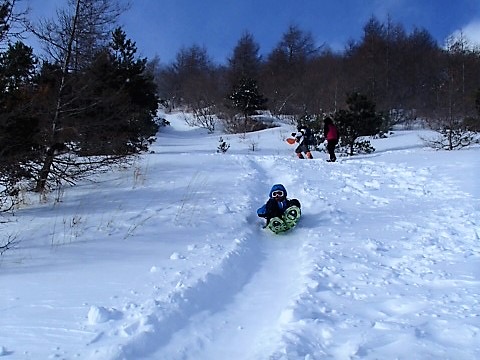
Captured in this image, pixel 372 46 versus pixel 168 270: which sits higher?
pixel 372 46

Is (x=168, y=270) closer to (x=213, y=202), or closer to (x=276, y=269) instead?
(x=276, y=269)

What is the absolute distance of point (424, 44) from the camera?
4466cm

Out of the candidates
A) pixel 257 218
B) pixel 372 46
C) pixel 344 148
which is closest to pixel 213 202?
pixel 257 218

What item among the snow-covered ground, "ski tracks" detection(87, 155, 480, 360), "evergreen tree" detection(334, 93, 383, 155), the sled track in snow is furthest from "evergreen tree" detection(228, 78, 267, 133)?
the sled track in snow

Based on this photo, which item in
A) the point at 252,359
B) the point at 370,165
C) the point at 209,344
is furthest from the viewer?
the point at 370,165

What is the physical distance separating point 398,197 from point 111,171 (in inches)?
288

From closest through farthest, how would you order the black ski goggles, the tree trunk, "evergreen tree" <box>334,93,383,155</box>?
1. the black ski goggles
2. the tree trunk
3. "evergreen tree" <box>334,93,383,155</box>

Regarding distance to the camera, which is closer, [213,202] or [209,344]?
[209,344]

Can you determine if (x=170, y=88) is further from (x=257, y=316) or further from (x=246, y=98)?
(x=257, y=316)

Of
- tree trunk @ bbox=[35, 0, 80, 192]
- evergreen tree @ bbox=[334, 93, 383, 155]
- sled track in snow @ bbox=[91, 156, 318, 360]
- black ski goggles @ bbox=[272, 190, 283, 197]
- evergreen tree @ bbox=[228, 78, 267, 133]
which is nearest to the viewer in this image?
sled track in snow @ bbox=[91, 156, 318, 360]

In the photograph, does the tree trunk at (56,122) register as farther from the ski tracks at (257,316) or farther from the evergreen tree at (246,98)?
the evergreen tree at (246,98)

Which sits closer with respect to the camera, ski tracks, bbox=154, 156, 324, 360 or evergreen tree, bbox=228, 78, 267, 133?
Answer: ski tracks, bbox=154, 156, 324, 360

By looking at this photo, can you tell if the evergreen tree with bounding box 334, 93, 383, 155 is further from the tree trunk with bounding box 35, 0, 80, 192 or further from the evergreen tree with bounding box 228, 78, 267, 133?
the evergreen tree with bounding box 228, 78, 267, 133

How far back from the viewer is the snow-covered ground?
339 centimetres
